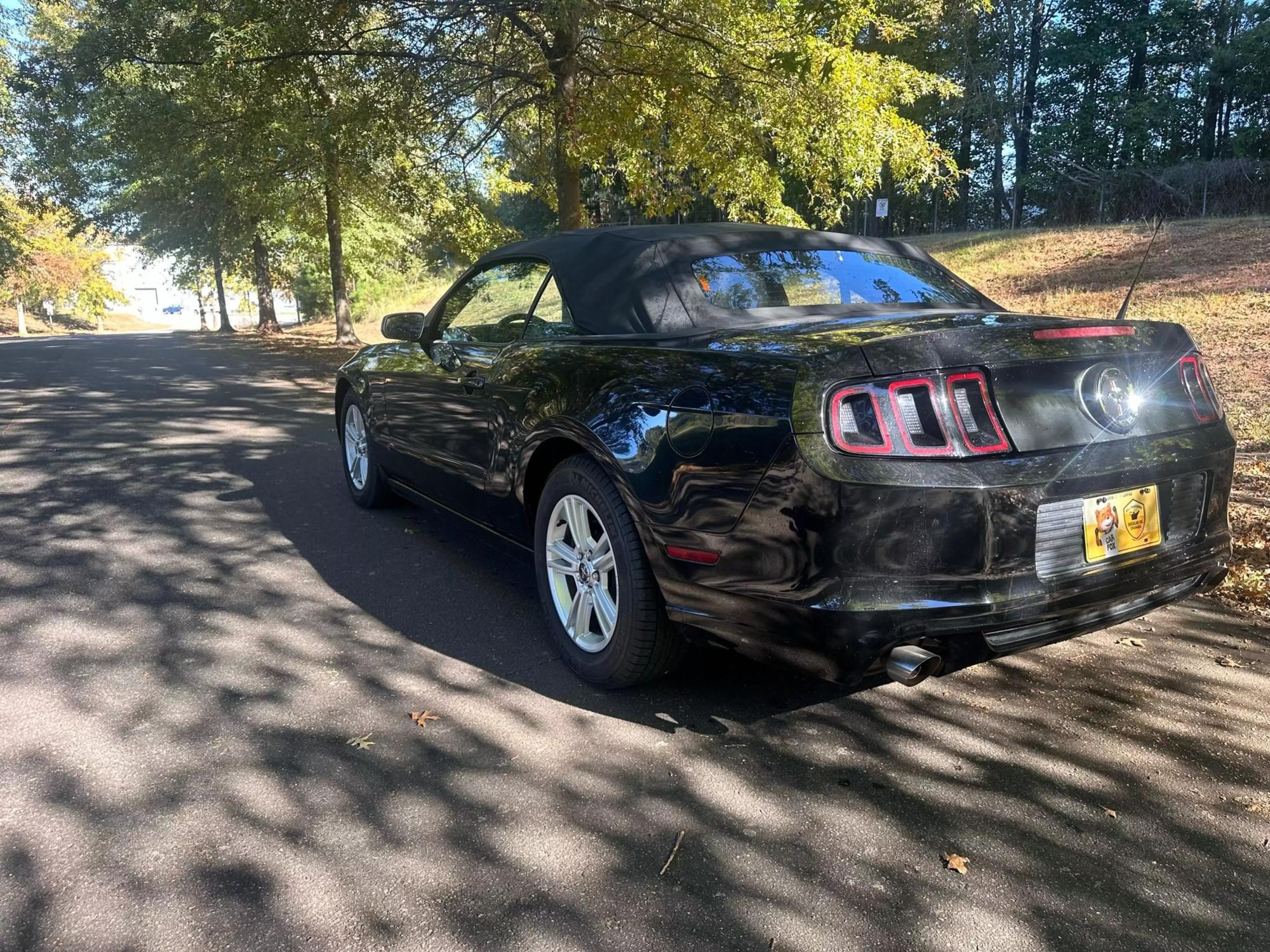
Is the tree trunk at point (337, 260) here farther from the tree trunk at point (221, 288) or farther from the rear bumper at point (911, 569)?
the rear bumper at point (911, 569)

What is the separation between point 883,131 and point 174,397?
30.2ft

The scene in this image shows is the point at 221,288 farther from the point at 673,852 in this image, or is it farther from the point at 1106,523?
the point at 1106,523

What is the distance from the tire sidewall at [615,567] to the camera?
2938 millimetres

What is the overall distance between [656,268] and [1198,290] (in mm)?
11985

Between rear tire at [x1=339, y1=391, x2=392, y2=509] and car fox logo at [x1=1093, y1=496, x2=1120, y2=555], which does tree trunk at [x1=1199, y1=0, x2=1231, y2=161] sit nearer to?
rear tire at [x1=339, y1=391, x2=392, y2=509]

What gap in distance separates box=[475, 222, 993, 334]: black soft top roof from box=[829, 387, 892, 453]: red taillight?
918 millimetres

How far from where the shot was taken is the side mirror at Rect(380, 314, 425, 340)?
4.68m

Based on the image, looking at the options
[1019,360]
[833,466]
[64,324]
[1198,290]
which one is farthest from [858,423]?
[64,324]

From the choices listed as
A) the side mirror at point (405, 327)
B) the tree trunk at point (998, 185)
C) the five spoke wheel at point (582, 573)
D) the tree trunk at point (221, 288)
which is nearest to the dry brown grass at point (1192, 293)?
the five spoke wheel at point (582, 573)

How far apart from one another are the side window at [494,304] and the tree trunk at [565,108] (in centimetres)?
560

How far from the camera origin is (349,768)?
2.65 m

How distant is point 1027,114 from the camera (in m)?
38.7

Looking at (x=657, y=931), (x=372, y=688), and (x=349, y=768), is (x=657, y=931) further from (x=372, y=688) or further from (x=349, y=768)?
(x=372, y=688)

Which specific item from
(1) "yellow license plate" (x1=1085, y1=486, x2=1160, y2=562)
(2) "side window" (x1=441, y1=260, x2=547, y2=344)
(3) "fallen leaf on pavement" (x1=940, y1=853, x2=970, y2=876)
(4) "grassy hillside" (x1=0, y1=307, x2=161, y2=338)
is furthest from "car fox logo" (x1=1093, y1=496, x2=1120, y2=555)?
→ (4) "grassy hillside" (x1=0, y1=307, x2=161, y2=338)
